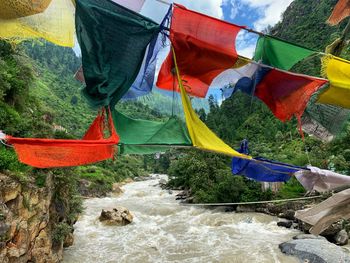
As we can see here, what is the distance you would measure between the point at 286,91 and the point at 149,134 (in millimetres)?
1947

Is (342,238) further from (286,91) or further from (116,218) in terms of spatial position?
(286,91)

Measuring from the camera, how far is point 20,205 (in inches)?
283

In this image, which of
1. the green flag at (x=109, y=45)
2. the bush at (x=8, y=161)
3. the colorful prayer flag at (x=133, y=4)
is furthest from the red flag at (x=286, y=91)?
the bush at (x=8, y=161)

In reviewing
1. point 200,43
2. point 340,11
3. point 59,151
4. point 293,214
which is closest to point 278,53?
point 200,43

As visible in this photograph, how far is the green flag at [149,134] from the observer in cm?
378

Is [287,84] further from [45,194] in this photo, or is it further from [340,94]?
[45,194]

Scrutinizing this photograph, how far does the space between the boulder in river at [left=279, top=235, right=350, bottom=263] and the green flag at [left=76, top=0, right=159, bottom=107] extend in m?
8.96

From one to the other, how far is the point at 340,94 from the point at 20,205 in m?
6.48

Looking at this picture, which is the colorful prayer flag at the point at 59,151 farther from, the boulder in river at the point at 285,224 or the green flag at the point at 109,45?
the boulder in river at the point at 285,224

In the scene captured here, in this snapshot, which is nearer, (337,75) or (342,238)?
(337,75)

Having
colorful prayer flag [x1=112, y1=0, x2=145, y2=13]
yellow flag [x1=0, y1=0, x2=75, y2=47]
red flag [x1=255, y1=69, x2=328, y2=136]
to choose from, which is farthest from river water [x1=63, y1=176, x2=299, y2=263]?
colorful prayer flag [x1=112, y1=0, x2=145, y2=13]

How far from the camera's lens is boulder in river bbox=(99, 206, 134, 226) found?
15789mm

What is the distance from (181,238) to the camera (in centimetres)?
1355

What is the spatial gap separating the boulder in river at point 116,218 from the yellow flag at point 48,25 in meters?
13.6
